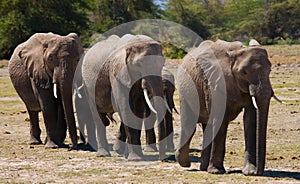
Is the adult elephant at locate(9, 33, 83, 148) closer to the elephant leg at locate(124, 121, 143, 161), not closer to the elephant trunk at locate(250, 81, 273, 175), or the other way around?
the elephant leg at locate(124, 121, 143, 161)

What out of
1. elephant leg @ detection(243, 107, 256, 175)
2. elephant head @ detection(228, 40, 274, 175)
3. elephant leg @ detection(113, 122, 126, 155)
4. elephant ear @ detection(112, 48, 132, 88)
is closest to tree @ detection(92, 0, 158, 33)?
elephant leg @ detection(113, 122, 126, 155)

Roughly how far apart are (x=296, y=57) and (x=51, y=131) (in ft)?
81.5

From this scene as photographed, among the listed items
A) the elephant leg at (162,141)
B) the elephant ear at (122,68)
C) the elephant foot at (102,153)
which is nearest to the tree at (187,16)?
the elephant foot at (102,153)

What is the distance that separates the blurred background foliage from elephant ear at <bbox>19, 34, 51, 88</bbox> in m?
24.6

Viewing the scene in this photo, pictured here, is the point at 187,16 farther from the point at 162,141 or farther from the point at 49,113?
the point at 162,141

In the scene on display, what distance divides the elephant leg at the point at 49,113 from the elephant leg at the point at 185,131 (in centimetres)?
362

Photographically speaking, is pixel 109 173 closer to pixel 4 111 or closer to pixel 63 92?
pixel 63 92

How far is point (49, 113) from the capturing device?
580 inches

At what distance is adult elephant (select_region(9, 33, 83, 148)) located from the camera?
46.0ft

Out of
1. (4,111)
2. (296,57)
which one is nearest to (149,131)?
(4,111)

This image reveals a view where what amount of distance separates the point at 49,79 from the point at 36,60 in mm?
532

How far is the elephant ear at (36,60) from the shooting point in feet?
48.0

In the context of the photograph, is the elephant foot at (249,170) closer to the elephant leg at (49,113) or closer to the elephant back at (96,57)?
the elephant back at (96,57)

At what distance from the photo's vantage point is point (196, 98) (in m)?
11.2
